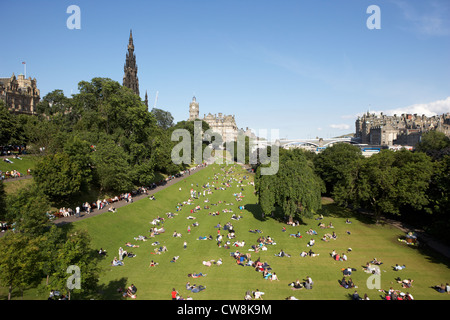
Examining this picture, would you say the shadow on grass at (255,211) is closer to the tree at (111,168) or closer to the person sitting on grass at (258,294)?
the tree at (111,168)

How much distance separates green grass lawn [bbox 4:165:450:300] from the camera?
65.4 ft

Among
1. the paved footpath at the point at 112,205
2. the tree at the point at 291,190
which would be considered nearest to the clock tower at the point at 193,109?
the paved footpath at the point at 112,205

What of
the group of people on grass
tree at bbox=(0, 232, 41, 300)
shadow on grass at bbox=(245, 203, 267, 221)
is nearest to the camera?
tree at bbox=(0, 232, 41, 300)

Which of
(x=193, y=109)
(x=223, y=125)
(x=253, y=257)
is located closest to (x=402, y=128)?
(x=223, y=125)

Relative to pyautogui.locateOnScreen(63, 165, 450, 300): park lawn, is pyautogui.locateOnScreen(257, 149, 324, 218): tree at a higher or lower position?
higher

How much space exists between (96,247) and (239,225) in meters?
15.6

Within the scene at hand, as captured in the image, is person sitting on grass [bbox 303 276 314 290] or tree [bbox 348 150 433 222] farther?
tree [bbox 348 150 433 222]

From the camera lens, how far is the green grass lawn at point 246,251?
65.4 feet

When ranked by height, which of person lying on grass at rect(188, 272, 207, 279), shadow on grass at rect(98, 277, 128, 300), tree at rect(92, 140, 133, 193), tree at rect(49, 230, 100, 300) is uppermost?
tree at rect(92, 140, 133, 193)

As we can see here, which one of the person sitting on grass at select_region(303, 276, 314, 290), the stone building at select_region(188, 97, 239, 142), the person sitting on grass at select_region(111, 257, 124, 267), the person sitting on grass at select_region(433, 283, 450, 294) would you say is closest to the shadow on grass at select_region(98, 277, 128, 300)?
the person sitting on grass at select_region(111, 257, 124, 267)

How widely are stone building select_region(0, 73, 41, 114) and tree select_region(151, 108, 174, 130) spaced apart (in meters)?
50.4

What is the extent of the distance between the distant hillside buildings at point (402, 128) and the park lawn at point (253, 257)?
131 metres

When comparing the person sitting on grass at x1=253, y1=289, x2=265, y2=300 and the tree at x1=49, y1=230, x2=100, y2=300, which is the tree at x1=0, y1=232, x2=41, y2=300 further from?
the person sitting on grass at x1=253, y1=289, x2=265, y2=300
